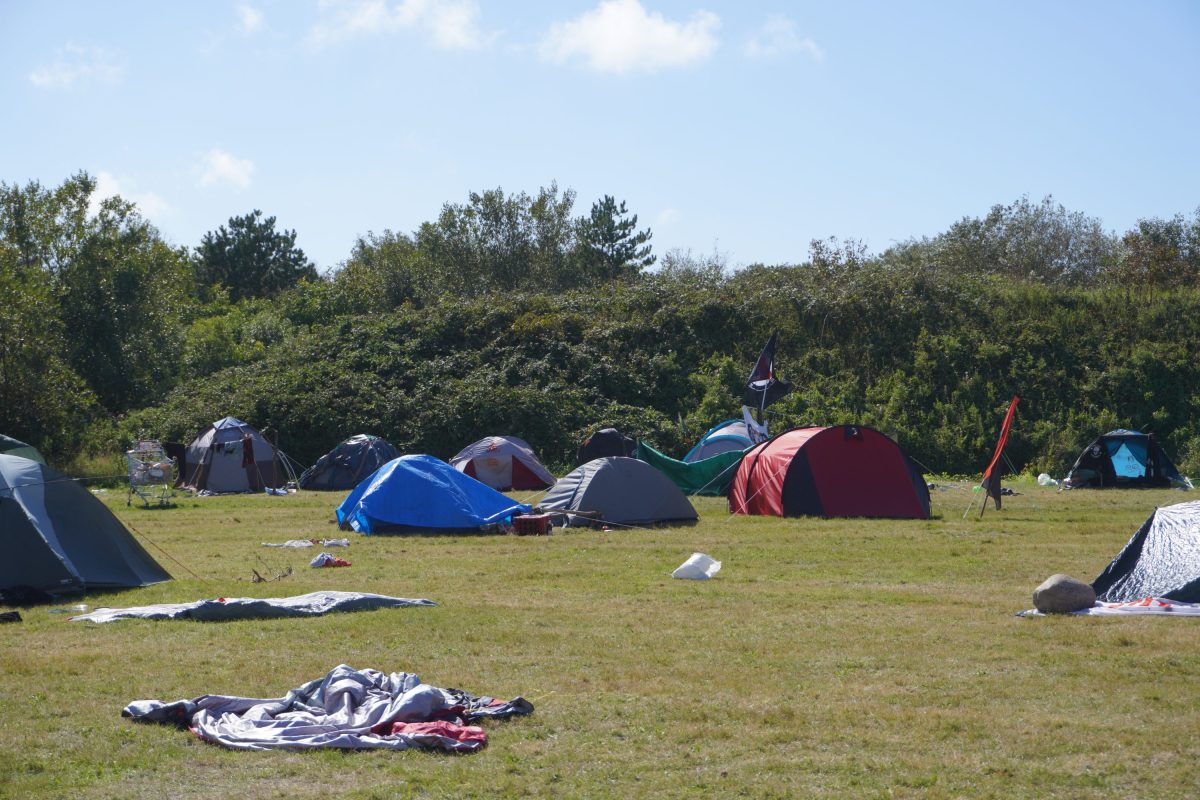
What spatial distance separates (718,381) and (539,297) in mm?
7775

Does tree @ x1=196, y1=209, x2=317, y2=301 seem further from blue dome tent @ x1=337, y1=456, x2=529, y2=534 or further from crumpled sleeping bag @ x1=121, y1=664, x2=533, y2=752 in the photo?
crumpled sleeping bag @ x1=121, y1=664, x2=533, y2=752

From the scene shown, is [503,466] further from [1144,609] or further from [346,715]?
[346,715]

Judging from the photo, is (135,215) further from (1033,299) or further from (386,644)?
(386,644)

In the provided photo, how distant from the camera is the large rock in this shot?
1035 centimetres

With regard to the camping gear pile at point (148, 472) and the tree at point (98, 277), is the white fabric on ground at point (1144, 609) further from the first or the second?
the tree at point (98, 277)

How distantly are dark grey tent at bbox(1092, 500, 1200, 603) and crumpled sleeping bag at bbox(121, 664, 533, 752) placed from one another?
20.8ft

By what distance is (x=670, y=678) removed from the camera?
821cm

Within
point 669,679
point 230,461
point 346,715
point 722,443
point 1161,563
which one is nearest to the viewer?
point 346,715

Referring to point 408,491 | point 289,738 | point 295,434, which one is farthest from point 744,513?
point 295,434

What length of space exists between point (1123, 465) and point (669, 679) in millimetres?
22772

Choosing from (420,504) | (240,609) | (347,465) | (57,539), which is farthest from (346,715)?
(347,465)

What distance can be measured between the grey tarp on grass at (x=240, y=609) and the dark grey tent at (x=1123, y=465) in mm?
21113

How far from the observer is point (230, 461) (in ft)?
95.3

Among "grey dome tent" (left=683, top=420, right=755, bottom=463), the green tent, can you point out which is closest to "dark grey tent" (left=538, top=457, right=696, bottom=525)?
the green tent
